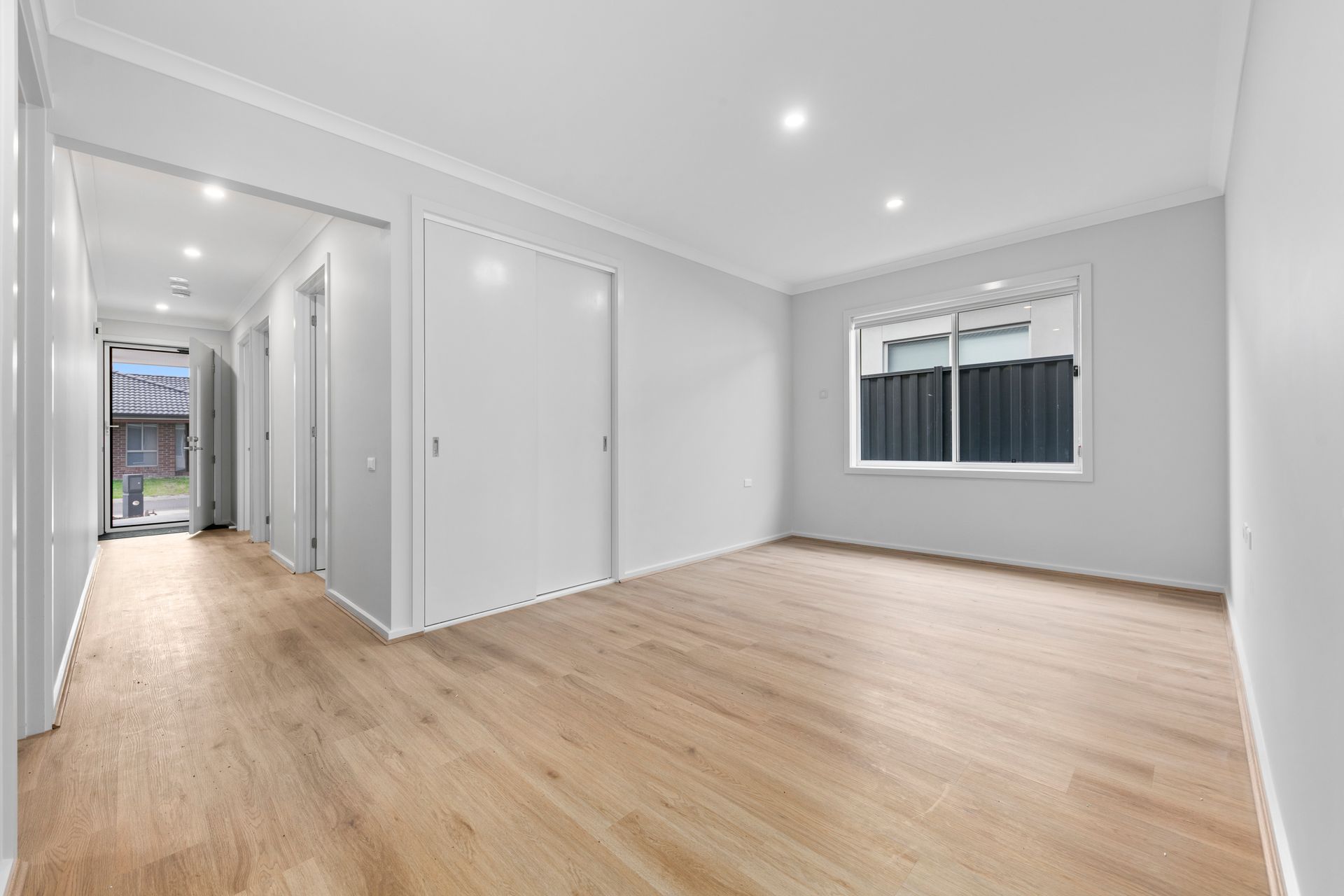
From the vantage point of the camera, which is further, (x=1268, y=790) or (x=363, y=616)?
(x=363, y=616)

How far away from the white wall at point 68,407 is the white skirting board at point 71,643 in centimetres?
1

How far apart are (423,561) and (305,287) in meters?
2.70

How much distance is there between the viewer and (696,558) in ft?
16.0

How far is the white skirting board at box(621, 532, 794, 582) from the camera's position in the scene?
14.3 feet

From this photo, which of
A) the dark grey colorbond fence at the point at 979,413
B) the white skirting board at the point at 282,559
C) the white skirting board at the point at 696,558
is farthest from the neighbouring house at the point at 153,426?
the dark grey colorbond fence at the point at 979,413

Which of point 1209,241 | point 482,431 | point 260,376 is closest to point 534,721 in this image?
point 482,431

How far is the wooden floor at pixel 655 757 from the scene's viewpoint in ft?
4.66

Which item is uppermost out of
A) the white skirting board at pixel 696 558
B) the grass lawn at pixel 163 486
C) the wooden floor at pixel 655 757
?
the grass lawn at pixel 163 486

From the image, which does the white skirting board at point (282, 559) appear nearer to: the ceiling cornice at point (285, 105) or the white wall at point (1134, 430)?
the ceiling cornice at point (285, 105)

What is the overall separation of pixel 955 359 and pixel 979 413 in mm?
538

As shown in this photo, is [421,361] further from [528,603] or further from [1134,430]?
[1134,430]

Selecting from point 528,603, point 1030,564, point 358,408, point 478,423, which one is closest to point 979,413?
point 1030,564

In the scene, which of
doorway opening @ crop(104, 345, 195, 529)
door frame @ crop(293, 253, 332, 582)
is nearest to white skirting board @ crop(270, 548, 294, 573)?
door frame @ crop(293, 253, 332, 582)

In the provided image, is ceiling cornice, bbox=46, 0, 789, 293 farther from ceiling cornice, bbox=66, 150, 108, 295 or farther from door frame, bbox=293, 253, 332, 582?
door frame, bbox=293, 253, 332, 582
